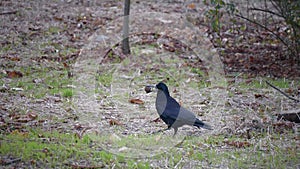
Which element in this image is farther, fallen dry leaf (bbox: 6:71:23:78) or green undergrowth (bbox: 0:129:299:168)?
fallen dry leaf (bbox: 6:71:23:78)

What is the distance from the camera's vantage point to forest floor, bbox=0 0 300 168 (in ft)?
19.2

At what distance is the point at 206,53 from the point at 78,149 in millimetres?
5751

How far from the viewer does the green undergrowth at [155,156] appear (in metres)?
5.51

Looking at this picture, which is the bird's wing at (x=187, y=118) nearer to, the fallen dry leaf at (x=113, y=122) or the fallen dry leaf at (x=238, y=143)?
the fallen dry leaf at (x=238, y=143)

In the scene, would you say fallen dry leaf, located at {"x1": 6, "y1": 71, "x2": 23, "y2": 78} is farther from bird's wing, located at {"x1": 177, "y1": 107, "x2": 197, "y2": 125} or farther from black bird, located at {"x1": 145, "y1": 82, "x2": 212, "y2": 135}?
bird's wing, located at {"x1": 177, "y1": 107, "x2": 197, "y2": 125}

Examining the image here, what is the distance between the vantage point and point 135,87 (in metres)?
8.79

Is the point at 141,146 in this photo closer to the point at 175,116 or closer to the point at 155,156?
the point at 155,156

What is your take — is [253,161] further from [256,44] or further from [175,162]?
[256,44]

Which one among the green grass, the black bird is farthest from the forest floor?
the black bird

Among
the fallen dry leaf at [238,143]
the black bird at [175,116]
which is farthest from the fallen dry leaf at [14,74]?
the fallen dry leaf at [238,143]

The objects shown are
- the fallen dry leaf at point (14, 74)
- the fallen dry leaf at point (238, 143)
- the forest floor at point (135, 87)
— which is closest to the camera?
the forest floor at point (135, 87)

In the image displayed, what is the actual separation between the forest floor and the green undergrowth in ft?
0.04

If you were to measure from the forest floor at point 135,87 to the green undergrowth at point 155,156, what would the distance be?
0.01m

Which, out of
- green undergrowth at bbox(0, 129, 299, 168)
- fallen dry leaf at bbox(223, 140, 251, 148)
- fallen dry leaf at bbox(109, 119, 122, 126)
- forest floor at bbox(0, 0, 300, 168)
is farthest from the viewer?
fallen dry leaf at bbox(109, 119, 122, 126)
